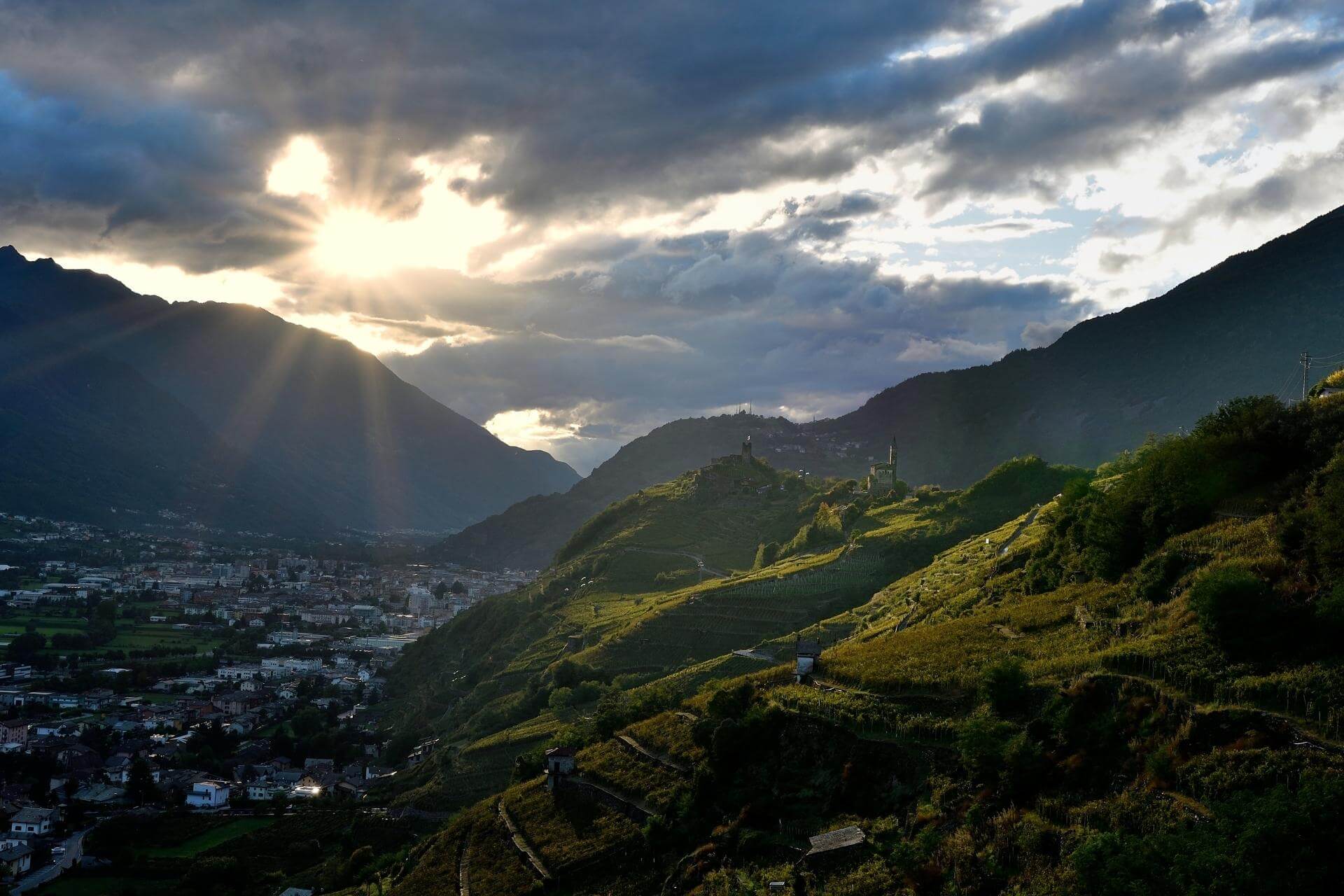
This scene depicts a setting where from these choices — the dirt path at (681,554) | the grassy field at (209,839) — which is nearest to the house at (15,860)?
the grassy field at (209,839)

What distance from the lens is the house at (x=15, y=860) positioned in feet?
171

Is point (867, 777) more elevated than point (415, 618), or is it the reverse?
point (867, 777)

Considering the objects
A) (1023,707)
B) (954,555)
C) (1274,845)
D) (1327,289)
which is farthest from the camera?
(1327,289)

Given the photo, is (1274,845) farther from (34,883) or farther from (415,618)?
(415,618)

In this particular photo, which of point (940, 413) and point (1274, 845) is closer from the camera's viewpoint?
point (1274, 845)

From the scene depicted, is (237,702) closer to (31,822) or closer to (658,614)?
(31,822)

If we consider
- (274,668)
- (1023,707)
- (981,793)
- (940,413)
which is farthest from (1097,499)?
(940,413)

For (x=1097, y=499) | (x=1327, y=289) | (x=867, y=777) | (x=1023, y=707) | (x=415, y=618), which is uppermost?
(x=1327, y=289)

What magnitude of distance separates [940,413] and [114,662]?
129099 mm

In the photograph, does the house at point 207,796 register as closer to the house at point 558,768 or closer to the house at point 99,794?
the house at point 99,794

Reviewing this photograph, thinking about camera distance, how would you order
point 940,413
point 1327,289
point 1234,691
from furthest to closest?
point 940,413
point 1327,289
point 1234,691

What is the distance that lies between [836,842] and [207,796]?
2250 inches

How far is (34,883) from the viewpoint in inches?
1994

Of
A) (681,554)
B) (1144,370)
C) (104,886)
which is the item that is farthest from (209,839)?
(1144,370)
